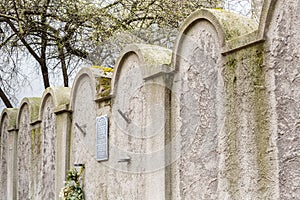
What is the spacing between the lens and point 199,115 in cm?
425

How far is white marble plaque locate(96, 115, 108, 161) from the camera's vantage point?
5.59 m

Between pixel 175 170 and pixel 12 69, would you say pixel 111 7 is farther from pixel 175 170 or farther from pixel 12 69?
pixel 175 170

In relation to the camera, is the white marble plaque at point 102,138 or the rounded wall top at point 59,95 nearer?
the white marble plaque at point 102,138

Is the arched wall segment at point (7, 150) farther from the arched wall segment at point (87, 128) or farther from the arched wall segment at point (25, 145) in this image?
the arched wall segment at point (87, 128)

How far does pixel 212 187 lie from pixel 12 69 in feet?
23.7

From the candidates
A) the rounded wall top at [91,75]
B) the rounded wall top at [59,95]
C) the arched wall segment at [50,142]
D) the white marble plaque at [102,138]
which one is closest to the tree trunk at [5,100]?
the arched wall segment at [50,142]

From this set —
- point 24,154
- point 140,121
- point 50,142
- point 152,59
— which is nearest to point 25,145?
point 24,154

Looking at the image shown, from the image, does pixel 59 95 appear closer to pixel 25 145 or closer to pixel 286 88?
pixel 25 145

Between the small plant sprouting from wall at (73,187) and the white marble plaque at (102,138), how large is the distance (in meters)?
0.55

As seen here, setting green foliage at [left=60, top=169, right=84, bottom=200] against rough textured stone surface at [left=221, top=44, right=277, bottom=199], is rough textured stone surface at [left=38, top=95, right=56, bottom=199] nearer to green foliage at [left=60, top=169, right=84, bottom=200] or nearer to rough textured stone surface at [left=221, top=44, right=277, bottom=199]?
green foliage at [left=60, top=169, right=84, bottom=200]

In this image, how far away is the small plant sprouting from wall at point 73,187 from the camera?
610cm

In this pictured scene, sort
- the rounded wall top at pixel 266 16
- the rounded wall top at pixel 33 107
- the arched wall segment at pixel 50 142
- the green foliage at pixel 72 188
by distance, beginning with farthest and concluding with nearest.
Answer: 1. the rounded wall top at pixel 33 107
2. the arched wall segment at pixel 50 142
3. the green foliage at pixel 72 188
4. the rounded wall top at pixel 266 16

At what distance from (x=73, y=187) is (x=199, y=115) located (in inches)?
95.5

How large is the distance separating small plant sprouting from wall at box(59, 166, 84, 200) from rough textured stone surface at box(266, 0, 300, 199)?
10.3 feet
